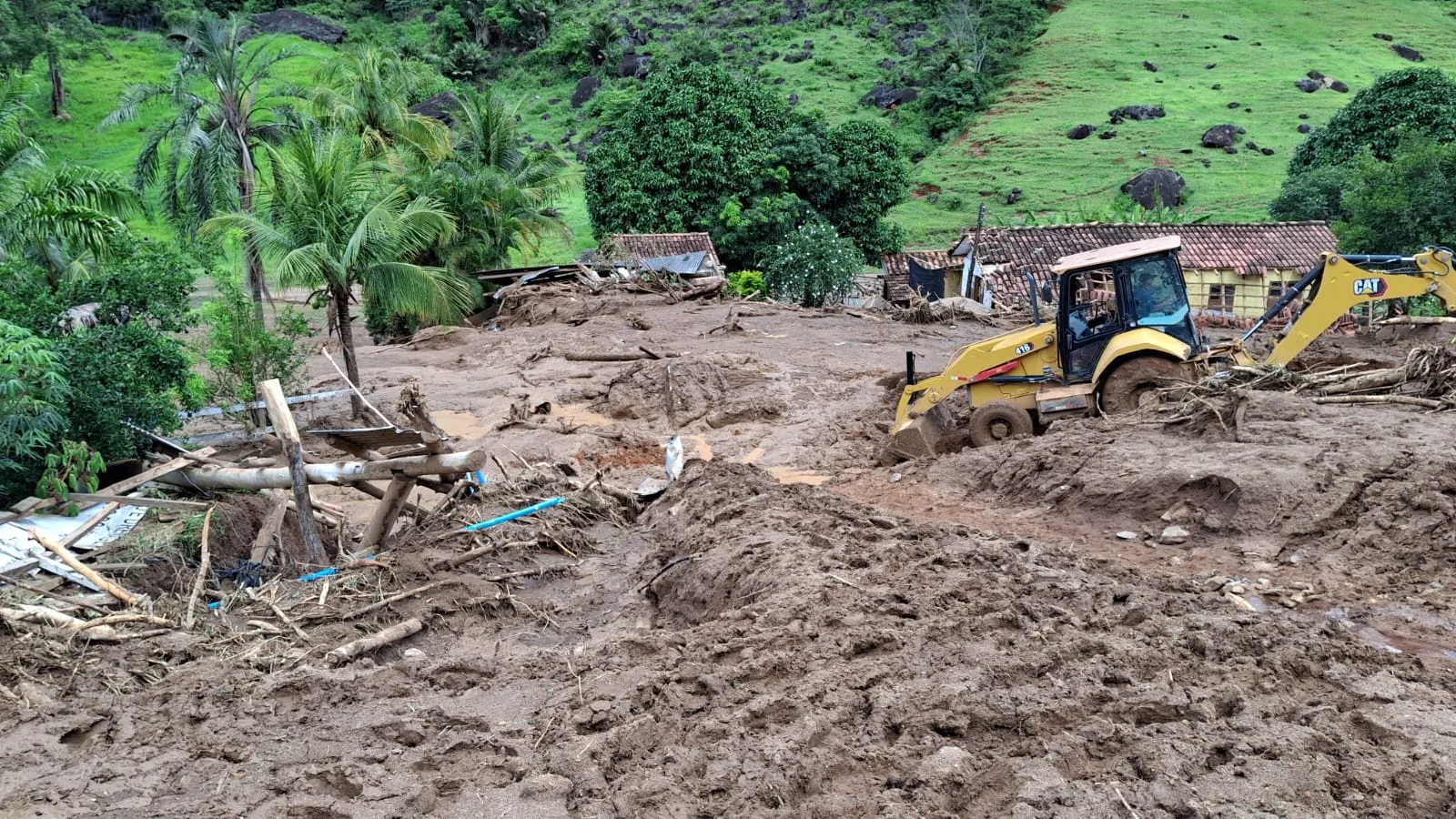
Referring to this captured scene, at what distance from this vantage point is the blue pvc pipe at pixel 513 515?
10.1m

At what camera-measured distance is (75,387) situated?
33.2ft

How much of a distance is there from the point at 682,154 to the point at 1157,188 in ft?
70.4

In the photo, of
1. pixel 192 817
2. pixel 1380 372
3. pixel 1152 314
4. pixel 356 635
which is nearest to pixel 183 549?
pixel 356 635

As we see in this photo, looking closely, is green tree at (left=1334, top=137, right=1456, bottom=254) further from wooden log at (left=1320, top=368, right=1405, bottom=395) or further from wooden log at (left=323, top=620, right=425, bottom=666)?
wooden log at (left=323, top=620, right=425, bottom=666)

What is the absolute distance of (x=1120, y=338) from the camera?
1208 cm

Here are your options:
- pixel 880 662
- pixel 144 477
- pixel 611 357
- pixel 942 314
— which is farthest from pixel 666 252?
pixel 880 662

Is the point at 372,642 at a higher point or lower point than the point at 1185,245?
higher

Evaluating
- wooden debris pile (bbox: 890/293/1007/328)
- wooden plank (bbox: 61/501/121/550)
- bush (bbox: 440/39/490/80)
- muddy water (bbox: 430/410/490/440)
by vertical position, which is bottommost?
wooden debris pile (bbox: 890/293/1007/328)

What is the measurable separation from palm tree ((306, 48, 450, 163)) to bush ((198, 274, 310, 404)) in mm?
Result: 12623

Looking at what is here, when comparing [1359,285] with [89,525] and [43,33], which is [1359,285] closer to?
[89,525]

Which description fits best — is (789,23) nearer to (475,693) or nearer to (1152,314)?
(1152,314)

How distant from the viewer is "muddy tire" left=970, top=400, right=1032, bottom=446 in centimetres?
1280

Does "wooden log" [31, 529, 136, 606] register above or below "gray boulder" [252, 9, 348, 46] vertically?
below

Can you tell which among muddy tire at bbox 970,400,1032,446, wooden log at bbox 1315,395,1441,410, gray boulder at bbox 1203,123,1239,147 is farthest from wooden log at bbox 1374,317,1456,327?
gray boulder at bbox 1203,123,1239,147
